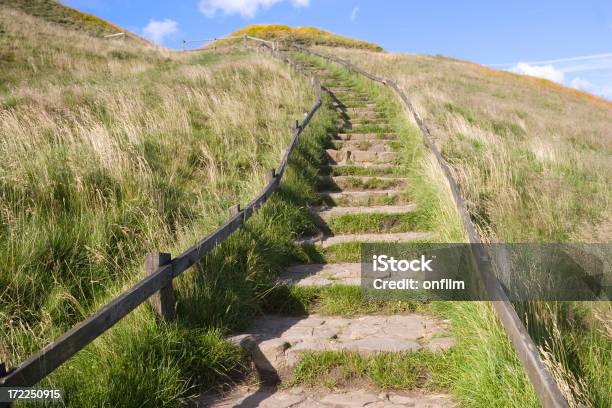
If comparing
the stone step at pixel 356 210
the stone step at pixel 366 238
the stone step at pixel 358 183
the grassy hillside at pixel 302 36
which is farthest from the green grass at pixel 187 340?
the grassy hillside at pixel 302 36

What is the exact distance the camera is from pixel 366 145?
1007 cm

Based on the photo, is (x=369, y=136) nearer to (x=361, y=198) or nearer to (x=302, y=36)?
(x=361, y=198)

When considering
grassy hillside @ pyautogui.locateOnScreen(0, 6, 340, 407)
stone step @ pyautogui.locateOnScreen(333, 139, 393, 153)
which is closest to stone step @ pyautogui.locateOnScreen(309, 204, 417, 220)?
grassy hillside @ pyautogui.locateOnScreen(0, 6, 340, 407)

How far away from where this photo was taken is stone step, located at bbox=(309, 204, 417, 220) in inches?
276

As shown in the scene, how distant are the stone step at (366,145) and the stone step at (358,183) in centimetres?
175

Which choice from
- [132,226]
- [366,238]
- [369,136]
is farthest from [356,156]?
[132,226]

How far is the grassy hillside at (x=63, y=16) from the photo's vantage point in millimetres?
30422

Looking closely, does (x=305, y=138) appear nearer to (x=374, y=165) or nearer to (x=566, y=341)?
(x=374, y=165)

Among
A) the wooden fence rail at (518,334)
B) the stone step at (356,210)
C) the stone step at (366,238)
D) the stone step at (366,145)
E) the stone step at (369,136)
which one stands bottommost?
the stone step at (366,238)

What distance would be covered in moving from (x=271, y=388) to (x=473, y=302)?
1.73 meters

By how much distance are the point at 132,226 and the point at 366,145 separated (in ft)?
19.9

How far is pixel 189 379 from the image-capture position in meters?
3.24

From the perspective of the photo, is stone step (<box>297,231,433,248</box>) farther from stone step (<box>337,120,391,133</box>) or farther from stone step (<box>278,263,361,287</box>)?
stone step (<box>337,120,391,133</box>)

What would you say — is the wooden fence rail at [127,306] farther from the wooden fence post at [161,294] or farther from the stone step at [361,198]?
the stone step at [361,198]
